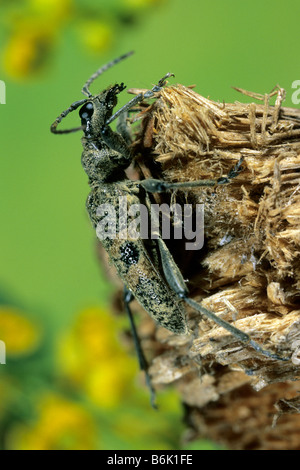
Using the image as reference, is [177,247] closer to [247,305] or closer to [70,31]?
[247,305]

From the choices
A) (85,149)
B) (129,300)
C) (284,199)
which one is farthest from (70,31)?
(284,199)

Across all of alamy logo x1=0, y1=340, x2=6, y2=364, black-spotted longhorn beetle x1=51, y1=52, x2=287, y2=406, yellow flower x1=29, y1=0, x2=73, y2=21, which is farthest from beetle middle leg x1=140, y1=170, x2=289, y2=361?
yellow flower x1=29, y1=0, x2=73, y2=21

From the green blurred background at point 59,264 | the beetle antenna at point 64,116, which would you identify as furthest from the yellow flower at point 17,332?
the beetle antenna at point 64,116

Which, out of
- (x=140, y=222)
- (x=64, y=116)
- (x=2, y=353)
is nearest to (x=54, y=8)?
(x=64, y=116)

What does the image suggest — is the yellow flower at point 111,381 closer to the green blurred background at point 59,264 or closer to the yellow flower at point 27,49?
the green blurred background at point 59,264

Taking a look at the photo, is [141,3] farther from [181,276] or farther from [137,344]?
[137,344]

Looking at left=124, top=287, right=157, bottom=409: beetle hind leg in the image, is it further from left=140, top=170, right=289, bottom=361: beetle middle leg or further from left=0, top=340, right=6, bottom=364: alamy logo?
left=0, top=340, right=6, bottom=364: alamy logo
